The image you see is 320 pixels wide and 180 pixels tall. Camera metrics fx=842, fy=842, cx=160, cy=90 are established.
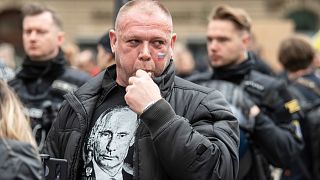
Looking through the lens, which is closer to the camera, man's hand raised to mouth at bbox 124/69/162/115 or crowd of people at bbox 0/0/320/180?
crowd of people at bbox 0/0/320/180

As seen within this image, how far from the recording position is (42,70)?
664 cm

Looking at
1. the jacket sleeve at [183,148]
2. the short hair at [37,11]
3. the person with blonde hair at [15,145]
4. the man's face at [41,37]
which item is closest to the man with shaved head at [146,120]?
the jacket sleeve at [183,148]

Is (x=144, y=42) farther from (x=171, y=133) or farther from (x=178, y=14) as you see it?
(x=178, y=14)

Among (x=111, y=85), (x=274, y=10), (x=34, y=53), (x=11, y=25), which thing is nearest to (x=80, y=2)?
(x=11, y=25)

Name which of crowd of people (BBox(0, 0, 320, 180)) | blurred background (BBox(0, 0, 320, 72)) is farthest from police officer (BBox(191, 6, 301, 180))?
blurred background (BBox(0, 0, 320, 72))

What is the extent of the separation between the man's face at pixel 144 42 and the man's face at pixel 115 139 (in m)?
0.21

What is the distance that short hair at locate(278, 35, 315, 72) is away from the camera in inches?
317

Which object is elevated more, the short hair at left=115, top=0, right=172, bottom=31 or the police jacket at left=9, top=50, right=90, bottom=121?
the short hair at left=115, top=0, right=172, bottom=31

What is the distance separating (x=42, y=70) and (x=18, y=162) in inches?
131

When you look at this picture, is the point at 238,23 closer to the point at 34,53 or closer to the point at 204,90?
the point at 34,53

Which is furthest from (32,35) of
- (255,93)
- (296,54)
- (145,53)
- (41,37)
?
(145,53)

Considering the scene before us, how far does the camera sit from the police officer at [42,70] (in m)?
6.47

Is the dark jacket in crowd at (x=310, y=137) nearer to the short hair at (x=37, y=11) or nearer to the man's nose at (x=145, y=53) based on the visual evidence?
the short hair at (x=37, y=11)

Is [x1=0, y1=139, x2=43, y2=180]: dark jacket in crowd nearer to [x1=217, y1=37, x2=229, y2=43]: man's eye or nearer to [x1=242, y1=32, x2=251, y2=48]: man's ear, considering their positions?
[x1=217, y1=37, x2=229, y2=43]: man's eye
